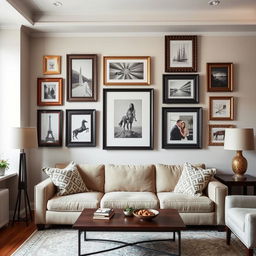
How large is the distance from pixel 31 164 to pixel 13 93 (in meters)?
1.12

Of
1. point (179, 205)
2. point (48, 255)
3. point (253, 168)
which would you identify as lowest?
point (48, 255)

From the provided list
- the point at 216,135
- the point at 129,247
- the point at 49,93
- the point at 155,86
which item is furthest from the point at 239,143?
the point at 49,93

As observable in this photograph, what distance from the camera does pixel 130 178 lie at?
4262 mm

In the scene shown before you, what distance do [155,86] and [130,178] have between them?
144 cm

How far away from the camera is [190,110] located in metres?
4.55

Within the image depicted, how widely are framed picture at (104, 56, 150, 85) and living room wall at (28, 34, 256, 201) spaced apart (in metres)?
0.09

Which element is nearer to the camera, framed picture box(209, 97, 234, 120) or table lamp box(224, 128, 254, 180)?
table lamp box(224, 128, 254, 180)

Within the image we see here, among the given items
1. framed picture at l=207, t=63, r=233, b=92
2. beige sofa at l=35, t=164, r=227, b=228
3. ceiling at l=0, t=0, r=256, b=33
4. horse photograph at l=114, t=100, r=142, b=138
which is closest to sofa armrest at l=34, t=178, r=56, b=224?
beige sofa at l=35, t=164, r=227, b=228

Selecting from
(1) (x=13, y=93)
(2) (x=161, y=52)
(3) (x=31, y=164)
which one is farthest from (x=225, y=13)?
(3) (x=31, y=164)

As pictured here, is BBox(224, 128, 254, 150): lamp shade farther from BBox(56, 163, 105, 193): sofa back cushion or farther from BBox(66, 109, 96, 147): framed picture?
BBox(66, 109, 96, 147): framed picture

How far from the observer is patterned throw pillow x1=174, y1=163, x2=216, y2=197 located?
388 centimetres

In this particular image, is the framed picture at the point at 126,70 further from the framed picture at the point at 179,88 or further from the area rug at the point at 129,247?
the area rug at the point at 129,247

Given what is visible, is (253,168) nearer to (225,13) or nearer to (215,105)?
(215,105)

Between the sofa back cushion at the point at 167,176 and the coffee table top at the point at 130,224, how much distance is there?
1.08m
